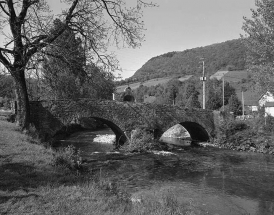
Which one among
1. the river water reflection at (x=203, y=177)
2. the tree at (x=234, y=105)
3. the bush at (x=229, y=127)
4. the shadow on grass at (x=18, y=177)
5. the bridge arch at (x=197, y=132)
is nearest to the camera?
the shadow on grass at (x=18, y=177)

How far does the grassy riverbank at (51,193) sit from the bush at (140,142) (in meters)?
10.6

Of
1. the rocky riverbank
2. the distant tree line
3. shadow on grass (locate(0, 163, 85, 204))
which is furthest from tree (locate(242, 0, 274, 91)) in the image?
the distant tree line

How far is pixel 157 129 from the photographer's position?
69.2 ft

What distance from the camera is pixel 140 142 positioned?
19109mm

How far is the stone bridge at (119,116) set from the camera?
15543mm

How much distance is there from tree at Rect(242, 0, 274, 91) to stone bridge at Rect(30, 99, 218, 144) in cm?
666

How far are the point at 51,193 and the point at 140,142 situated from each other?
1387 centimetres

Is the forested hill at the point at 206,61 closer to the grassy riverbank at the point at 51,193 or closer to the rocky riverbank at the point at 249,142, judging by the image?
the rocky riverbank at the point at 249,142

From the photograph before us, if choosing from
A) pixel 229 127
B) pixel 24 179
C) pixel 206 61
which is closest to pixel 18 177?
pixel 24 179

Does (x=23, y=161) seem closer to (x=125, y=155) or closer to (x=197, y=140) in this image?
(x=125, y=155)

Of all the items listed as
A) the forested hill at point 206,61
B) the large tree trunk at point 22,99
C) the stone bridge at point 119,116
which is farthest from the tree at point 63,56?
the forested hill at point 206,61

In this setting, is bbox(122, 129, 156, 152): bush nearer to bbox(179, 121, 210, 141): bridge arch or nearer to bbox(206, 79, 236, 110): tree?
bbox(179, 121, 210, 141): bridge arch

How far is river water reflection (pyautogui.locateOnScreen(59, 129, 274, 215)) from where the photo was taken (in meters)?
8.78

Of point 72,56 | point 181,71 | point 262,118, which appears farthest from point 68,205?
point 181,71
